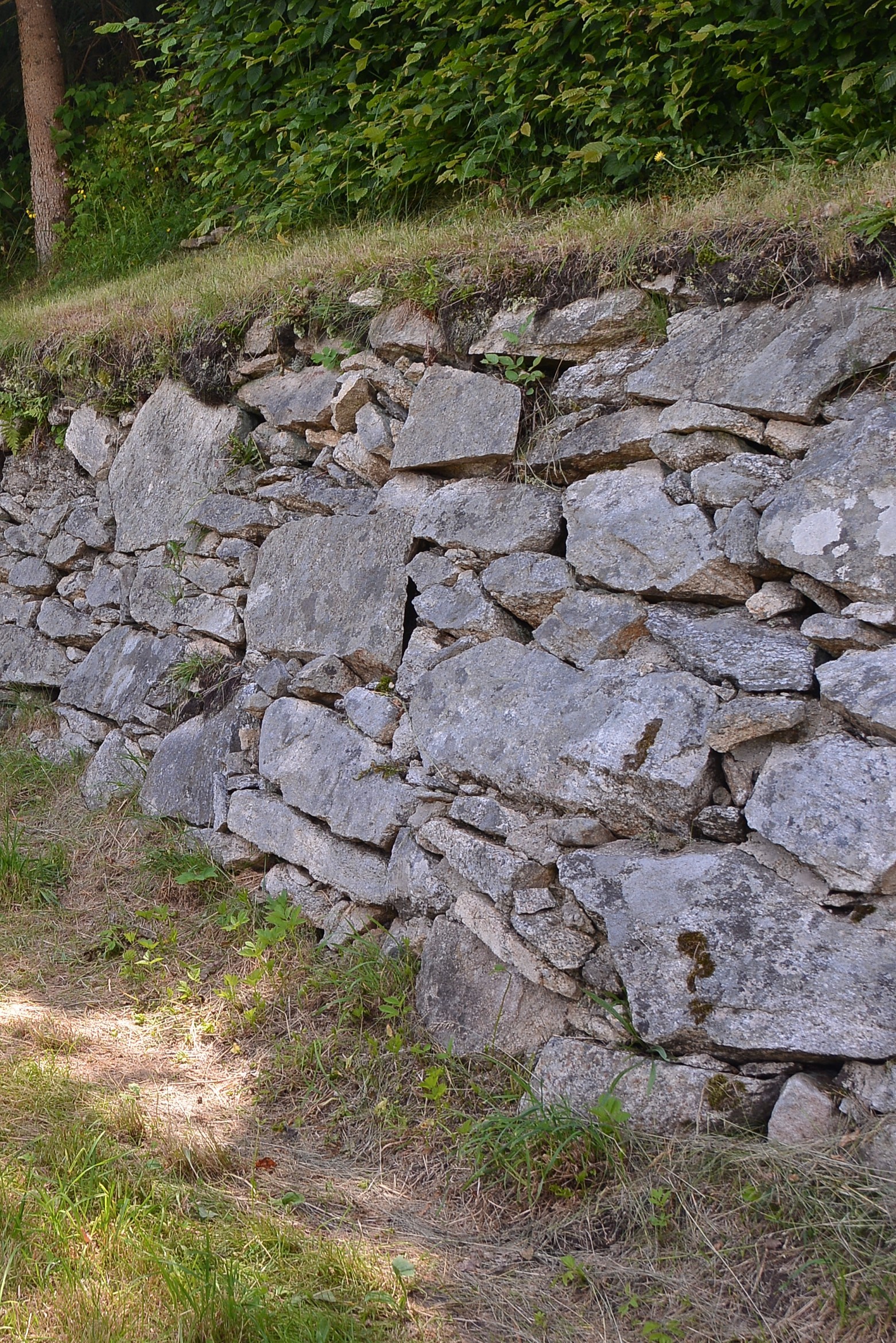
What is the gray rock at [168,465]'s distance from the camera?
15.1ft

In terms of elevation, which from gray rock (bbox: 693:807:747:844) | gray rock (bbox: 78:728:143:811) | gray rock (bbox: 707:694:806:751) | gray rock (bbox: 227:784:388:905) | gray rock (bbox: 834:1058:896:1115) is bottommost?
gray rock (bbox: 78:728:143:811)

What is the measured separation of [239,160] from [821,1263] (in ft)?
20.6

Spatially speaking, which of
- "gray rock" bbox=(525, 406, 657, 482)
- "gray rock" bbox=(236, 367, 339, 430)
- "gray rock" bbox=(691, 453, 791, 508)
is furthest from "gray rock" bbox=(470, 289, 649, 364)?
"gray rock" bbox=(236, 367, 339, 430)

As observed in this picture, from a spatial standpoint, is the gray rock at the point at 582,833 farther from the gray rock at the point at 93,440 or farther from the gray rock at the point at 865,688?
the gray rock at the point at 93,440

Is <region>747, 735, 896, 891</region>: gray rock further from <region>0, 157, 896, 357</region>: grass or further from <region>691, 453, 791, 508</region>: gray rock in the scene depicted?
<region>0, 157, 896, 357</region>: grass

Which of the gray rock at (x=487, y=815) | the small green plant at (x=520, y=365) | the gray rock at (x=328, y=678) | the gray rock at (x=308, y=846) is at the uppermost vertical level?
the small green plant at (x=520, y=365)

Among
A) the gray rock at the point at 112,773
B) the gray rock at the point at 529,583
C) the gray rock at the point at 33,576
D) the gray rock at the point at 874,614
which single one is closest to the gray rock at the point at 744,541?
the gray rock at the point at 874,614

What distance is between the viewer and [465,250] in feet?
12.6

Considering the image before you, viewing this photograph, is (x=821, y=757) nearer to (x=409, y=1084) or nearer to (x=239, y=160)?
(x=409, y=1084)

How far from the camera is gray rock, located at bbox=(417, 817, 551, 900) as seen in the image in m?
2.94

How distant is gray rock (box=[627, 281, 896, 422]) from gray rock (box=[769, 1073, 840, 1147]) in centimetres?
172

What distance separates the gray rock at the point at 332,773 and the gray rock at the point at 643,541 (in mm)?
1006

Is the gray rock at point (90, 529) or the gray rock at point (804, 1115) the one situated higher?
the gray rock at point (90, 529)

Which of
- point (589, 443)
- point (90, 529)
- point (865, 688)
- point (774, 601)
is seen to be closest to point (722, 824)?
point (865, 688)
